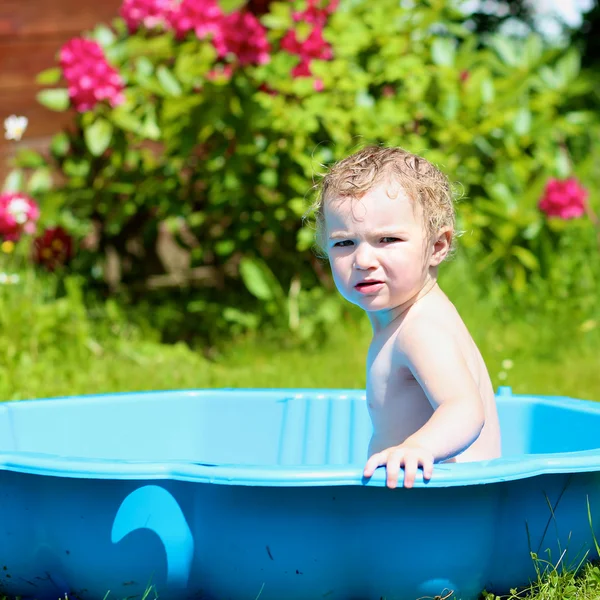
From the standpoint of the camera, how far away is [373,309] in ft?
6.27

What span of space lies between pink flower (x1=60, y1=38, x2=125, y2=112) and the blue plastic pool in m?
2.29

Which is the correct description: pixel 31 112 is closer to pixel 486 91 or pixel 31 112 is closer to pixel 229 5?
pixel 229 5

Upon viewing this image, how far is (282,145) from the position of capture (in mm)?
3873

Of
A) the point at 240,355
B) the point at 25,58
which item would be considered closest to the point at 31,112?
the point at 25,58

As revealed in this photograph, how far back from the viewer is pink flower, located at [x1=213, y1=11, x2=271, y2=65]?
147 inches

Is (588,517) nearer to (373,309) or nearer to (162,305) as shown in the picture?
(373,309)

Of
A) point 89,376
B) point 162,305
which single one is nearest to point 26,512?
point 89,376

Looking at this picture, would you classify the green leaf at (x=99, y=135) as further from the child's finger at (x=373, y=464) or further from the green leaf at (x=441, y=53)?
the child's finger at (x=373, y=464)

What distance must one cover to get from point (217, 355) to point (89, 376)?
0.61 metres

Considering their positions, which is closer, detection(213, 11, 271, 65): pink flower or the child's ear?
the child's ear

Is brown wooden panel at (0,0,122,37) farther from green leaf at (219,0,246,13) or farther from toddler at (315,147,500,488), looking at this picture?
toddler at (315,147,500,488)

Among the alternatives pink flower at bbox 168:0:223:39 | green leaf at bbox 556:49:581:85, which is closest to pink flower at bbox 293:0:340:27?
pink flower at bbox 168:0:223:39

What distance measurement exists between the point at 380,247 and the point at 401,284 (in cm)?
8

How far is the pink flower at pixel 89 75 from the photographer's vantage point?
3.77m
